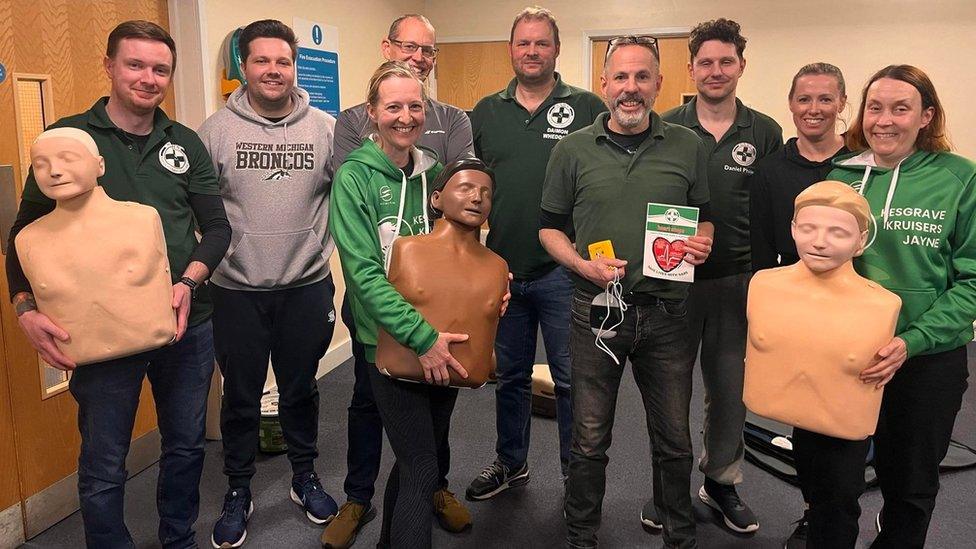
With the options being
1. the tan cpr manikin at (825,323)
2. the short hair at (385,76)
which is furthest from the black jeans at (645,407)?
the short hair at (385,76)

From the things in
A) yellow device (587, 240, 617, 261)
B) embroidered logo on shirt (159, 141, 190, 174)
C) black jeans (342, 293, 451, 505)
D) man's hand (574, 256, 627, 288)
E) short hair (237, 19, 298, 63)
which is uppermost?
short hair (237, 19, 298, 63)

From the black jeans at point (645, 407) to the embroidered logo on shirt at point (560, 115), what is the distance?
0.75 metres

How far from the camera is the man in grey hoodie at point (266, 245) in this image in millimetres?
2342

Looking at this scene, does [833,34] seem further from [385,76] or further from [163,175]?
[163,175]

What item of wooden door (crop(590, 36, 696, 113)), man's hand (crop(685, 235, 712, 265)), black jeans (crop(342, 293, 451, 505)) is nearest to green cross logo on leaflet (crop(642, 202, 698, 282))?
man's hand (crop(685, 235, 712, 265))

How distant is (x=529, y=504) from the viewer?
2805mm

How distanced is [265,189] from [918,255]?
1.87 meters

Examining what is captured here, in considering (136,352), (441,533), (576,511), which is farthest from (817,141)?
(136,352)

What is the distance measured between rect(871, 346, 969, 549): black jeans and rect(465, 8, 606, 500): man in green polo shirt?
1063 millimetres

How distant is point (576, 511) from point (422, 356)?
0.76 metres

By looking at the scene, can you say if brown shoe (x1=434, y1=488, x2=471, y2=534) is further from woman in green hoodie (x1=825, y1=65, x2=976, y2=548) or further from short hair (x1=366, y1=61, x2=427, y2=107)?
short hair (x1=366, y1=61, x2=427, y2=107)

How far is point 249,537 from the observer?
258cm

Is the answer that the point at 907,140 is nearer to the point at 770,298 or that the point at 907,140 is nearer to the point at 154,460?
the point at 770,298

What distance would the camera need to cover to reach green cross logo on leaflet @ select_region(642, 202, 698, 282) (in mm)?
1979
